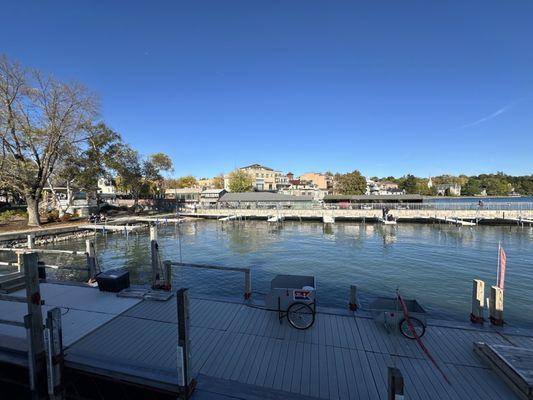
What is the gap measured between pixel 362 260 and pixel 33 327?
768 inches

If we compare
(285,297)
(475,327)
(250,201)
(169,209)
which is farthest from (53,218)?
(475,327)

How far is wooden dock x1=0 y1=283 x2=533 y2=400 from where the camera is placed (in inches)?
190

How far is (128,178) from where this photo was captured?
4850 centimetres

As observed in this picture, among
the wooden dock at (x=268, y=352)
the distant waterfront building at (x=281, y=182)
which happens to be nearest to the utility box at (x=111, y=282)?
the wooden dock at (x=268, y=352)

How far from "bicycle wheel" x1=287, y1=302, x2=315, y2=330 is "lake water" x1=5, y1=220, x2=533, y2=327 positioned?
5.69 metres

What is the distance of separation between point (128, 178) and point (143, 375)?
4902cm

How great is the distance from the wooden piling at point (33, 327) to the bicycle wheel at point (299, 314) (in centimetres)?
515

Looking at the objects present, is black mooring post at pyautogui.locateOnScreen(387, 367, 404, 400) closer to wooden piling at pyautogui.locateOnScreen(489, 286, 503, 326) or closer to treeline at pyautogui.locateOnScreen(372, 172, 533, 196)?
wooden piling at pyautogui.locateOnScreen(489, 286, 503, 326)

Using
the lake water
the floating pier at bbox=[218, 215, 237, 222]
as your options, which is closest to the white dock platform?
the lake water

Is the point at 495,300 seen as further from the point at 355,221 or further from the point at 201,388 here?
the point at 355,221

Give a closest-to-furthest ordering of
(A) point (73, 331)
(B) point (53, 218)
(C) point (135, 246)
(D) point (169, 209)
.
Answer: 1. (A) point (73, 331)
2. (C) point (135, 246)
3. (B) point (53, 218)
4. (D) point (169, 209)

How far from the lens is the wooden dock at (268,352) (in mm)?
4833

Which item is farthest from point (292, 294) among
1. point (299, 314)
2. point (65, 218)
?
point (65, 218)

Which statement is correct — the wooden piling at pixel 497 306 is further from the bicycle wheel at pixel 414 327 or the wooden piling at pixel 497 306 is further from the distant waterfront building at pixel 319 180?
the distant waterfront building at pixel 319 180
